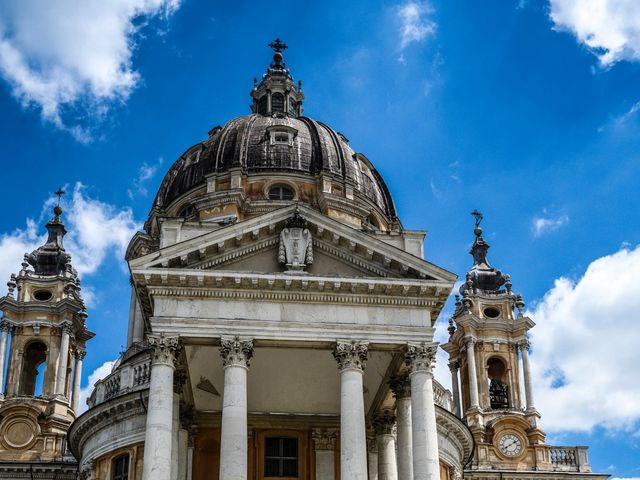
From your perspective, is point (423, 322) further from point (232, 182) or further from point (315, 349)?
point (232, 182)

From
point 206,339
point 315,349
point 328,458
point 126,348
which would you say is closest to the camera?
point 206,339

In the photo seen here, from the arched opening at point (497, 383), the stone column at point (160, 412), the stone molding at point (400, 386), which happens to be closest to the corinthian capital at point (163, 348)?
the stone column at point (160, 412)

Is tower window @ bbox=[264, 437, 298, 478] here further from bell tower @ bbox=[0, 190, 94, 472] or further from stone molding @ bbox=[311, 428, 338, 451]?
bell tower @ bbox=[0, 190, 94, 472]

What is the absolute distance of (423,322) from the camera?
29.2 m

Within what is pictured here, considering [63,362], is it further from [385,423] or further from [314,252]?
[314,252]

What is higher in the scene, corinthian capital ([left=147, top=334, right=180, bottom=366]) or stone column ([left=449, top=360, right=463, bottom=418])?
stone column ([left=449, top=360, right=463, bottom=418])

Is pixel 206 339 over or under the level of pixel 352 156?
under

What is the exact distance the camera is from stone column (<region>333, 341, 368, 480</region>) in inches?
1061

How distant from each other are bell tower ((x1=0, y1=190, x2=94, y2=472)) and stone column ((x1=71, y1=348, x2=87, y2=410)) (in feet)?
0.17

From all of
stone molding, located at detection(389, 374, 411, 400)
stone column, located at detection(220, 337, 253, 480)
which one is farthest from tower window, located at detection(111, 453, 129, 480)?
stone molding, located at detection(389, 374, 411, 400)

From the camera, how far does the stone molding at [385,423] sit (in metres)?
32.8

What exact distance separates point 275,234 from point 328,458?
8223mm

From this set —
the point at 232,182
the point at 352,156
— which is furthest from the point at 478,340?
the point at 232,182

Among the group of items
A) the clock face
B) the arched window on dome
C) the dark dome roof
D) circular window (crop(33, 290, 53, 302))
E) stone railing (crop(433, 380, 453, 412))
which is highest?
the arched window on dome
